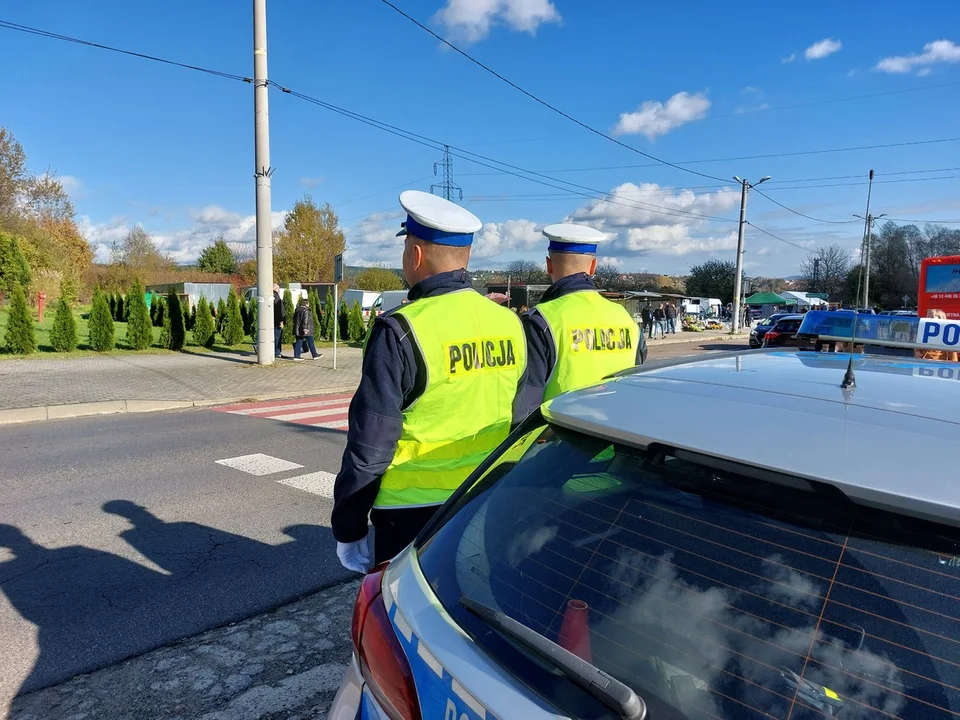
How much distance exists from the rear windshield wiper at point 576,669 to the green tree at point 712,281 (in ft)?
296

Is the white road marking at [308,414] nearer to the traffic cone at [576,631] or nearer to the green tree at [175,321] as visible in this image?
the traffic cone at [576,631]

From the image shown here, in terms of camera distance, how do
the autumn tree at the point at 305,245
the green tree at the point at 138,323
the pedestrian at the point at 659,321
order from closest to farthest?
the green tree at the point at 138,323, the pedestrian at the point at 659,321, the autumn tree at the point at 305,245

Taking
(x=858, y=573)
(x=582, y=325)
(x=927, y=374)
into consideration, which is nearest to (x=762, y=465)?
A: (x=858, y=573)

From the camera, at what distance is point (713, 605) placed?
1.23m

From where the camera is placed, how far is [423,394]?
222 cm

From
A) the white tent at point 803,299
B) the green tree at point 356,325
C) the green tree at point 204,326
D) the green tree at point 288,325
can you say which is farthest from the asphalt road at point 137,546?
the white tent at point 803,299

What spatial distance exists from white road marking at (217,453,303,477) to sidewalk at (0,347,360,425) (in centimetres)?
428

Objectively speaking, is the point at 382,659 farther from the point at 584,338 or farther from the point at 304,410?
the point at 304,410

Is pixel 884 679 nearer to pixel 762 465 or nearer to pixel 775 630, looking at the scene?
pixel 775 630

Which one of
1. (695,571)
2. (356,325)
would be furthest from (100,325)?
(695,571)

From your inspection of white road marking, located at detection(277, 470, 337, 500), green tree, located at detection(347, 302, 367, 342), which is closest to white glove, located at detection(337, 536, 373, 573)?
white road marking, located at detection(277, 470, 337, 500)

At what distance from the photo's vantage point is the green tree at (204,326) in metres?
18.4

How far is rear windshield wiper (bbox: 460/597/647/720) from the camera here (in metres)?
1.09

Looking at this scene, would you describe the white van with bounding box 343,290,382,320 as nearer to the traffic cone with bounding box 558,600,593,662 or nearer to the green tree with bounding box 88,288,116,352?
the green tree with bounding box 88,288,116,352
